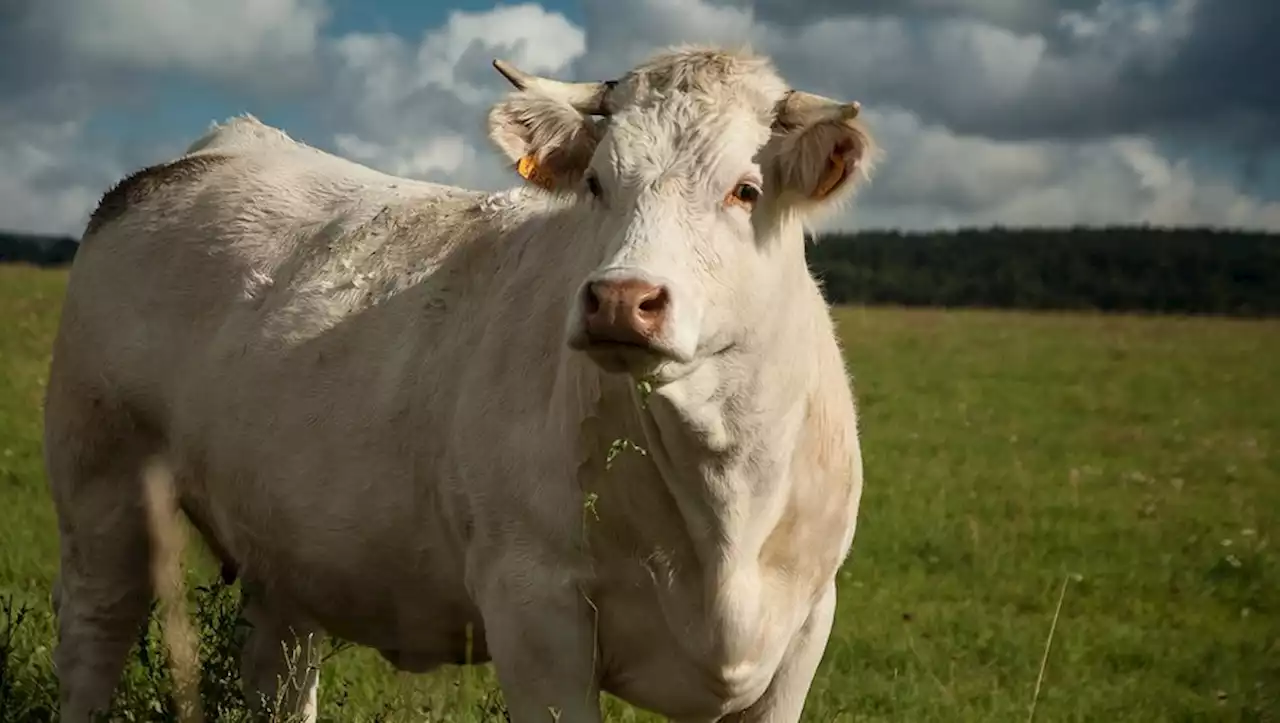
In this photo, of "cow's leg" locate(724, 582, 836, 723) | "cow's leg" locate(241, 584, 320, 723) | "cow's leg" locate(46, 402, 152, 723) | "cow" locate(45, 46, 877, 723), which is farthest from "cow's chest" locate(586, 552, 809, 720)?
"cow's leg" locate(46, 402, 152, 723)

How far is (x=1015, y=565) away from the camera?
35.9 ft

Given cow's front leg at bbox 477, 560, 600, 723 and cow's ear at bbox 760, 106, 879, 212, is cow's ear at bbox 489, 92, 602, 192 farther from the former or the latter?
cow's front leg at bbox 477, 560, 600, 723

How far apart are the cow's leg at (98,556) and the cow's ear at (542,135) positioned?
7.67 feet

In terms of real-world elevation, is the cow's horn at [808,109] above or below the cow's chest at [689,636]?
above

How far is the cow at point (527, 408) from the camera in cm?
417

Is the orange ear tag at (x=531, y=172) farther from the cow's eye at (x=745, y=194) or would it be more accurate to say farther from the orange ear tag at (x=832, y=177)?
the orange ear tag at (x=832, y=177)

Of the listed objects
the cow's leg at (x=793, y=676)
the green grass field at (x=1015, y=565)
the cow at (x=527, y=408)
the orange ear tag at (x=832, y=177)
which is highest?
the orange ear tag at (x=832, y=177)

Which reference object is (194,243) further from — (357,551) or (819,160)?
(819,160)

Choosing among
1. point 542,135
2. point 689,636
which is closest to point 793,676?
point 689,636

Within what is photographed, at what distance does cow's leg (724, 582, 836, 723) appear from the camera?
4781 millimetres

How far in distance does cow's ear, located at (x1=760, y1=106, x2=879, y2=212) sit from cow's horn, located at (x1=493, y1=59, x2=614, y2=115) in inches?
22.9

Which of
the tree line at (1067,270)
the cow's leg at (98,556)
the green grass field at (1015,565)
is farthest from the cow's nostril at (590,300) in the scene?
the tree line at (1067,270)

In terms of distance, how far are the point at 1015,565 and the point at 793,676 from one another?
6.59 metres

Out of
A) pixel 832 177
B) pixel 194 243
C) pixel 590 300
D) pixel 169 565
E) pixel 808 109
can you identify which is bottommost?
pixel 169 565
